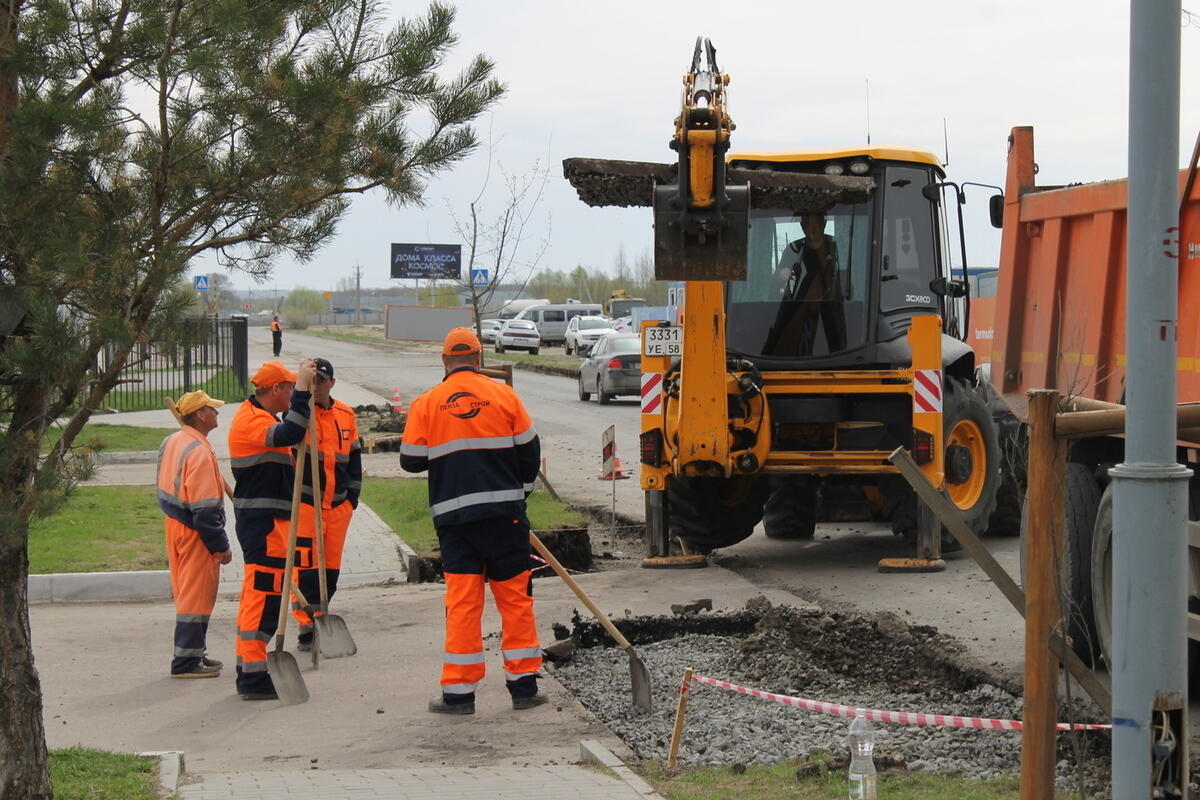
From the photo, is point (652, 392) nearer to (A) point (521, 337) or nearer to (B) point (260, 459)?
(B) point (260, 459)

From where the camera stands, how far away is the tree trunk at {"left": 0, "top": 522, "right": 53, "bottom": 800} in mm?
5211

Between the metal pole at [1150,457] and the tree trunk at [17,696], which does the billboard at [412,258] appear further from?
the metal pole at [1150,457]

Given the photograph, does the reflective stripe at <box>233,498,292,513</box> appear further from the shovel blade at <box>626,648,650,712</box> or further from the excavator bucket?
the excavator bucket

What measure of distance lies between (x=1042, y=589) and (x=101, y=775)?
3.77 m

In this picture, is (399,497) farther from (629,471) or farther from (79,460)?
(79,460)

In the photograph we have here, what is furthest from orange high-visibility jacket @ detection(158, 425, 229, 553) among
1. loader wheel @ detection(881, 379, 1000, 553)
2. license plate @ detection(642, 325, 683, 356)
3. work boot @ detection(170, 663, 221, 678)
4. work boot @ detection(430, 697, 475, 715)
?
loader wheel @ detection(881, 379, 1000, 553)

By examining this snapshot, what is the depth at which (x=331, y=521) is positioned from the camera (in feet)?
28.8

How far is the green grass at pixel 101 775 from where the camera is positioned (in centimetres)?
570

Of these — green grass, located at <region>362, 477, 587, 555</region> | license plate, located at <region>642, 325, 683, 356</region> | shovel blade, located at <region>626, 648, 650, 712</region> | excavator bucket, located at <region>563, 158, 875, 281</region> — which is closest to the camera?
shovel blade, located at <region>626, 648, 650, 712</region>

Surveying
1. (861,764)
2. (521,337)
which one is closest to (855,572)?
(861,764)

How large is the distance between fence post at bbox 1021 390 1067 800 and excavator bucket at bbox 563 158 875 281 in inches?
144

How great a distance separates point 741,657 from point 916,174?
4867 mm

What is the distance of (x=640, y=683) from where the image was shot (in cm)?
734

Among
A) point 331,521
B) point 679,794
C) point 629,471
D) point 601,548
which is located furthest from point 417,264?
point 679,794
